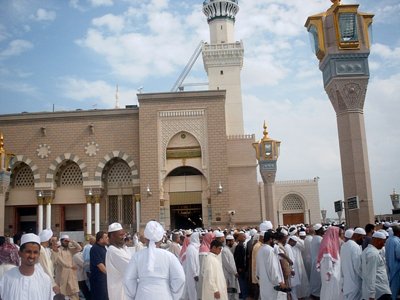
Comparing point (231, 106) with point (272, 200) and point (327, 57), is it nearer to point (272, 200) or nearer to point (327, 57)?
point (272, 200)

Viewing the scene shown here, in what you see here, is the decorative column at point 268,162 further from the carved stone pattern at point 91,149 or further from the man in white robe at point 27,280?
the man in white robe at point 27,280

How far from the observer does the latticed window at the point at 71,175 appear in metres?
22.9

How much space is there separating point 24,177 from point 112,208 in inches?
194

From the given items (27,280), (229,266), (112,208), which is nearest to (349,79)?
(229,266)

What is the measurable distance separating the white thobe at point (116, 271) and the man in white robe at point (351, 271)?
8.99 ft

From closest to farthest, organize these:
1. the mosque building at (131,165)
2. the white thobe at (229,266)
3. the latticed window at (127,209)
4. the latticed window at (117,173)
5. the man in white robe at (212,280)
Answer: the man in white robe at (212,280) → the white thobe at (229,266) → the mosque building at (131,165) → the latticed window at (127,209) → the latticed window at (117,173)

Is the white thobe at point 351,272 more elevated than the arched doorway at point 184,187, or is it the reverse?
the arched doorway at point 184,187

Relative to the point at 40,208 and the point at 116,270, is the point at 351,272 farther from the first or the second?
the point at 40,208

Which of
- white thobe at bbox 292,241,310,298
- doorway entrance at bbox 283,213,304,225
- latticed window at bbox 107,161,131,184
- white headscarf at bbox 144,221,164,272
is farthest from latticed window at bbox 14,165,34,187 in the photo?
white headscarf at bbox 144,221,164,272

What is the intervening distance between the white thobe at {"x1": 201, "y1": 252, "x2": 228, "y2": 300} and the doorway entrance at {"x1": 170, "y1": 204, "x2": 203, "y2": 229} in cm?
1731

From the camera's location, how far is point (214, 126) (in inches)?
858

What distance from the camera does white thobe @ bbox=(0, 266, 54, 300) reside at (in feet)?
10.2

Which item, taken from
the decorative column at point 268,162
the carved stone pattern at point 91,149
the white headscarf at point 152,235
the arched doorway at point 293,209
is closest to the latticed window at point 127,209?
the carved stone pattern at point 91,149

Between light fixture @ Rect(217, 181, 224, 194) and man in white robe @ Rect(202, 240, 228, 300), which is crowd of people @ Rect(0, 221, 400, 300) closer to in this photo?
man in white robe @ Rect(202, 240, 228, 300)
